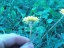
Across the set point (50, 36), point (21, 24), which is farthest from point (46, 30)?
point (21, 24)

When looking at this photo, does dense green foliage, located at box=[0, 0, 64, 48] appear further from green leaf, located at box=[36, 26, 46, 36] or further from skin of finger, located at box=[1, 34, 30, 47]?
skin of finger, located at box=[1, 34, 30, 47]

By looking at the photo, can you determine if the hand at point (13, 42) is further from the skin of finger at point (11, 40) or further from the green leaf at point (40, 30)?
the green leaf at point (40, 30)

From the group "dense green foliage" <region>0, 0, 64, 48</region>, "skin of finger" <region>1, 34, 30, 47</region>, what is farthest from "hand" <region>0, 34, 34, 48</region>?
"dense green foliage" <region>0, 0, 64, 48</region>

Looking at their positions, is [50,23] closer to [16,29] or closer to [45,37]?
[45,37]

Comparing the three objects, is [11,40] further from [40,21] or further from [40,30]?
[40,21]

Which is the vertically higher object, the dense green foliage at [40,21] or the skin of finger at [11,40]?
the dense green foliage at [40,21]

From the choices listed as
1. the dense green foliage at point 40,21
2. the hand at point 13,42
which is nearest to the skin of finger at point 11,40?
the hand at point 13,42

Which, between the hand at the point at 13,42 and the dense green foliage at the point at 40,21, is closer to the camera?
the hand at the point at 13,42
